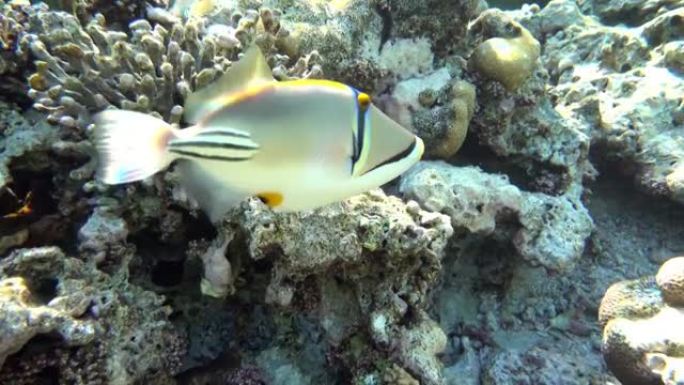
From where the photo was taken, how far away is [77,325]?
7.55ft

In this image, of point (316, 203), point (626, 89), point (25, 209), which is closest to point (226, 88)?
point (316, 203)

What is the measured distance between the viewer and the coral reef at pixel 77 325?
2209 millimetres

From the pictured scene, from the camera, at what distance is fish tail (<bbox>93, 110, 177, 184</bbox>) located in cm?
134

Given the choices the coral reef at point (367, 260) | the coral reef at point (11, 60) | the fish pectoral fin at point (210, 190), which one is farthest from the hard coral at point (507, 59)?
the coral reef at point (11, 60)

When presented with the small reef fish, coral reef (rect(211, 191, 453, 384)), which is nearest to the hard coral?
coral reef (rect(211, 191, 453, 384))

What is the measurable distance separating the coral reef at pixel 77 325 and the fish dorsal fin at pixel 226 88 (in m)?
1.43

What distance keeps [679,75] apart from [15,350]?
249 inches

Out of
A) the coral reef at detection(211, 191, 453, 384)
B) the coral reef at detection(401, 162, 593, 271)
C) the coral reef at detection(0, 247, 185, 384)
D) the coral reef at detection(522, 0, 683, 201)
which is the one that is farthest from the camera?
the coral reef at detection(522, 0, 683, 201)

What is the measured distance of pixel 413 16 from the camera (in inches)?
162

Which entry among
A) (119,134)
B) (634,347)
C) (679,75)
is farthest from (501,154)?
(119,134)

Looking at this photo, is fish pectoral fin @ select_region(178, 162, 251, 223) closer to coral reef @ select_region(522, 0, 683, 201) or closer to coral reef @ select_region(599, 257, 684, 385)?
coral reef @ select_region(599, 257, 684, 385)

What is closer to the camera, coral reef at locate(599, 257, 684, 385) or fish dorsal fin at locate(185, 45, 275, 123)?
fish dorsal fin at locate(185, 45, 275, 123)

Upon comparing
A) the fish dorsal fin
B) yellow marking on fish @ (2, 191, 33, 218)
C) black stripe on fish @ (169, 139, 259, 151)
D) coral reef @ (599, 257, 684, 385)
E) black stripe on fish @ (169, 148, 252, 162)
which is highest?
the fish dorsal fin

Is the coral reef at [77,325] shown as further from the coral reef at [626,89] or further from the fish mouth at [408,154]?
the coral reef at [626,89]
